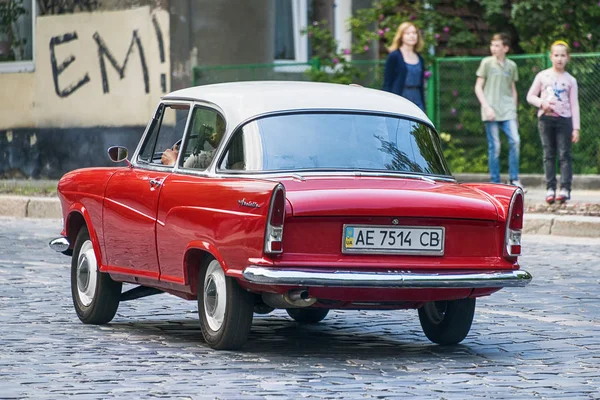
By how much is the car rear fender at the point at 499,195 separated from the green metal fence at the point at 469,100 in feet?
39.4

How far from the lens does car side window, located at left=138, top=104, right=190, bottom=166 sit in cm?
864

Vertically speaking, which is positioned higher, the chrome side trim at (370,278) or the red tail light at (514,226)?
the red tail light at (514,226)

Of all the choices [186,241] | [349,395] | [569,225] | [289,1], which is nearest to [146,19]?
[289,1]

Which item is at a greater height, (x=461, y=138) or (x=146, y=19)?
(x=146, y=19)

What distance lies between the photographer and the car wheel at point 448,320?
8.13 m

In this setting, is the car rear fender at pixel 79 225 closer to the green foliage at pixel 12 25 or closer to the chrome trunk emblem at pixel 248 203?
the chrome trunk emblem at pixel 248 203

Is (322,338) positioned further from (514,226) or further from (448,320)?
(514,226)

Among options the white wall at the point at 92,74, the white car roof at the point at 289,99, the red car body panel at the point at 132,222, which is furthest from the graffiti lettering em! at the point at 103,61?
the white car roof at the point at 289,99

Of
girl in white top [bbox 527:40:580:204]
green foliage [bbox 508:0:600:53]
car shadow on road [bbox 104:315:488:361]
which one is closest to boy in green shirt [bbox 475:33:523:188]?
girl in white top [bbox 527:40:580:204]

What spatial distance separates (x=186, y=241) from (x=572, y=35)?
15566 millimetres

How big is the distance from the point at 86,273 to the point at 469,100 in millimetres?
12434

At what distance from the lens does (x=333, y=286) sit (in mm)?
7164

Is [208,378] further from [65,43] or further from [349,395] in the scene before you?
[65,43]

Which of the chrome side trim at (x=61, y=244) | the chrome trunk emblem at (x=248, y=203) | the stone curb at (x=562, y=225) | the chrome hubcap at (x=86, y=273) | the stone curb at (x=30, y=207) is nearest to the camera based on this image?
the chrome trunk emblem at (x=248, y=203)
